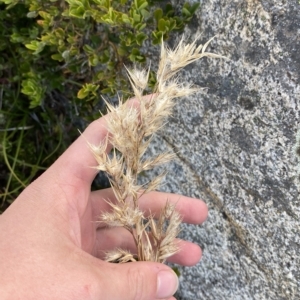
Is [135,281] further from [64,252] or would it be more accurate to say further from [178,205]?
[178,205]

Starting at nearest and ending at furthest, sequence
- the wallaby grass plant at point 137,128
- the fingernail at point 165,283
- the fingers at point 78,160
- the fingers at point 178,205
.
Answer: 1. the wallaby grass plant at point 137,128
2. the fingernail at point 165,283
3. the fingers at point 78,160
4. the fingers at point 178,205

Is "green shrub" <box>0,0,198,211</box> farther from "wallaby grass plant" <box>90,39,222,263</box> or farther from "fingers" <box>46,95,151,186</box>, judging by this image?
"wallaby grass plant" <box>90,39,222,263</box>

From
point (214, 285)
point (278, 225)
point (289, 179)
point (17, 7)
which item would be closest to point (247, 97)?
point (289, 179)

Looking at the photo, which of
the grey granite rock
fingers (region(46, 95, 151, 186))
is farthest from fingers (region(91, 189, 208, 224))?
fingers (region(46, 95, 151, 186))

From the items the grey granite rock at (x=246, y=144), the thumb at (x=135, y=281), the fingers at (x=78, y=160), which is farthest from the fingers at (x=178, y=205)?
the thumb at (x=135, y=281)

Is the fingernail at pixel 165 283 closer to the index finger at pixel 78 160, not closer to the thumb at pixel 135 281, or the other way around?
the thumb at pixel 135 281

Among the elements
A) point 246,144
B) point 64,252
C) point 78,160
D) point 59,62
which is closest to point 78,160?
point 78,160
